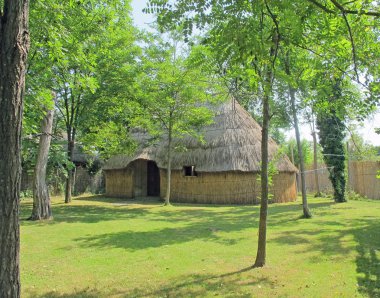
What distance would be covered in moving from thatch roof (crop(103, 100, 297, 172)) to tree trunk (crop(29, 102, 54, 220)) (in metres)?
9.46

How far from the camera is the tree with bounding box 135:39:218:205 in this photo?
57.3 ft

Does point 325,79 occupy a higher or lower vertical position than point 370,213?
higher

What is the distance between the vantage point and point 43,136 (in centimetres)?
1238

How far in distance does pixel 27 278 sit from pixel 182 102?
13.6 meters

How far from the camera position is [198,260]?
7000mm

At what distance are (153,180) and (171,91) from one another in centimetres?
977

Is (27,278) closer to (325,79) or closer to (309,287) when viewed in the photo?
(309,287)

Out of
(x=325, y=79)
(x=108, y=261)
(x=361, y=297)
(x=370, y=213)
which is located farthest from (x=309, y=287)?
(x=370, y=213)

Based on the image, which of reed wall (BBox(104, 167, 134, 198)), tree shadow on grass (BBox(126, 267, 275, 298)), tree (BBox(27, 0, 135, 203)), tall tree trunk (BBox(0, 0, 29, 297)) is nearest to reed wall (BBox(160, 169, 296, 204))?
reed wall (BBox(104, 167, 134, 198))

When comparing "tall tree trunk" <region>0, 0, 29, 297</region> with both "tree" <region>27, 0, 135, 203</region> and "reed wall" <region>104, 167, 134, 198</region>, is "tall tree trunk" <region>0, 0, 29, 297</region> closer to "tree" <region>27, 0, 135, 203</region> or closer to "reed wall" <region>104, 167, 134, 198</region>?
"tree" <region>27, 0, 135, 203</region>

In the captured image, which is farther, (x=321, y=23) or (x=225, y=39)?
(x=321, y=23)

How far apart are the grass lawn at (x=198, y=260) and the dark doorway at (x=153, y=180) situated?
14.0 meters

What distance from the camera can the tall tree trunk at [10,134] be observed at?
3176mm

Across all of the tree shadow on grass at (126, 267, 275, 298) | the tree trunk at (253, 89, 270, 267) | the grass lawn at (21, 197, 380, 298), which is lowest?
the tree shadow on grass at (126, 267, 275, 298)
